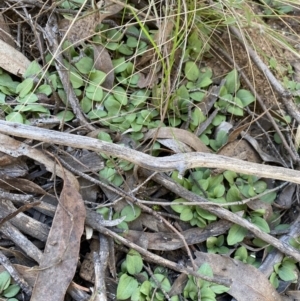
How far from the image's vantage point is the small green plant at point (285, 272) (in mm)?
1258

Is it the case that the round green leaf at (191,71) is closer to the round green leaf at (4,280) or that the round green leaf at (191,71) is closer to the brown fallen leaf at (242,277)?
the brown fallen leaf at (242,277)

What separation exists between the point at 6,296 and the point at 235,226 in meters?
0.63

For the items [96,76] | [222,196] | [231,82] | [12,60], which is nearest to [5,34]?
[12,60]

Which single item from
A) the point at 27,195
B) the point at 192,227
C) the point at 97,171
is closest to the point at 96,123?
the point at 97,171

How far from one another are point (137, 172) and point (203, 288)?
14.0 inches

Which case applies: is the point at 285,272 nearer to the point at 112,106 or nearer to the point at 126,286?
the point at 126,286

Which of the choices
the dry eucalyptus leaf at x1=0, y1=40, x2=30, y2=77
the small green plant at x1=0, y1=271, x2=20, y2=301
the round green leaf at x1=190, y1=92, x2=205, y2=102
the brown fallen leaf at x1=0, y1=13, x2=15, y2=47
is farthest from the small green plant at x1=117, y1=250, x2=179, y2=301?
the brown fallen leaf at x1=0, y1=13, x2=15, y2=47

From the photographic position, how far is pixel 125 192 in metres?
1.23

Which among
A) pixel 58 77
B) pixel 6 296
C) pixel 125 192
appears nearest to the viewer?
pixel 6 296

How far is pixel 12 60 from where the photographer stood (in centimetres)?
133

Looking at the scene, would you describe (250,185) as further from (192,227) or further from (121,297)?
(121,297)

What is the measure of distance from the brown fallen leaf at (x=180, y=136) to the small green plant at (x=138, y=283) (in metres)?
0.34

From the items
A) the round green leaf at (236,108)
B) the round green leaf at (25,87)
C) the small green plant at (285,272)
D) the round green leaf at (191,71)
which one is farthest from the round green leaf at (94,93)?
the small green plant at (285,272)

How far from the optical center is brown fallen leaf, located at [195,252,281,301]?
123cm
